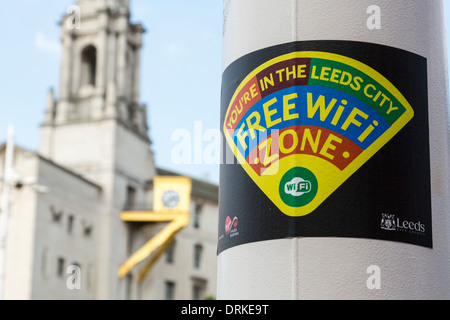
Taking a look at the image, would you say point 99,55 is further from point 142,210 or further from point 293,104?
point 293,104

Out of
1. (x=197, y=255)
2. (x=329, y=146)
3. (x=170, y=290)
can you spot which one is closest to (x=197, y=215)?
(x=197, y=255)

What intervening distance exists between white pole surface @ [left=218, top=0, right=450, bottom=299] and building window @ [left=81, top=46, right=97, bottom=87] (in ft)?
214

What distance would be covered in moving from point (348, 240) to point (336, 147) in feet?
2.34

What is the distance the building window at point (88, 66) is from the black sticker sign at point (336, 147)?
65.6 metres

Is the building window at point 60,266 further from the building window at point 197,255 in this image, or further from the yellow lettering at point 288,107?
the yellow lettering at point 288,107

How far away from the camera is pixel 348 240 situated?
682 centimetres

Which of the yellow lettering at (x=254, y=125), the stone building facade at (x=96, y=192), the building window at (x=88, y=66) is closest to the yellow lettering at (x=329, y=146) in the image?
the yellow lettering at (x=254, y=125)

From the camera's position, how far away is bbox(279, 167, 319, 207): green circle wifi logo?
22.8 ft

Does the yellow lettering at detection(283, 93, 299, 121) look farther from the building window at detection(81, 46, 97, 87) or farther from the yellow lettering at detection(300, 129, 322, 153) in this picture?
the building window at detection(81, 46, 97, 87)

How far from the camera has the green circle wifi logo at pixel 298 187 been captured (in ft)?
22.8

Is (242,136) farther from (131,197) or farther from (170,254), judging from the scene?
(170,254)
